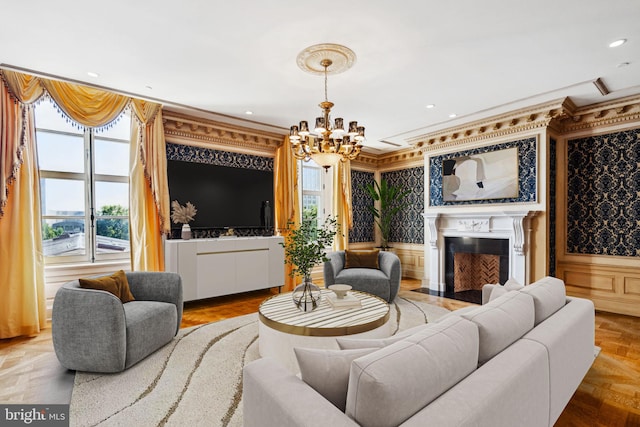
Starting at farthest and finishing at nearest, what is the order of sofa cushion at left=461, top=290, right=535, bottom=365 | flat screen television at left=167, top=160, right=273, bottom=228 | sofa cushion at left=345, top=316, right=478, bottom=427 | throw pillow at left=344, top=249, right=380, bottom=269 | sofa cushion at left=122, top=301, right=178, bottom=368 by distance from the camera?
throw pillow at left=344, top=249, right=380, bottom=269 → flat screen television at left=167, top=160, right=273, bottom=228 → sofa cushion at left=122, top=301, right=178, bottom=368 → sofa cushion at left=461, top=290, right=535, bottom=365 → sofa cushion at left=345, top=316, right=478, bottom=427

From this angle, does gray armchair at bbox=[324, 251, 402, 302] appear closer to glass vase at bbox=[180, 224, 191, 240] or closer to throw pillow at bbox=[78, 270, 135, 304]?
glass vase at bbox=[180, 224, 191, 240]

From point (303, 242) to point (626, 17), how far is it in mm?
2955

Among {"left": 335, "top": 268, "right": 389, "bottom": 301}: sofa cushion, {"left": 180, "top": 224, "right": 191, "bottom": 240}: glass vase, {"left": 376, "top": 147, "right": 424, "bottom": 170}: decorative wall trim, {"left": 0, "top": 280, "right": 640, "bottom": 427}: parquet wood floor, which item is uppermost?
{"left": 376, "top": 147, "right": 424, "bottom": 170}: decorative wall trim

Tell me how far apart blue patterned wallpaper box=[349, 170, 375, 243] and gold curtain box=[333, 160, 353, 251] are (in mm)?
294

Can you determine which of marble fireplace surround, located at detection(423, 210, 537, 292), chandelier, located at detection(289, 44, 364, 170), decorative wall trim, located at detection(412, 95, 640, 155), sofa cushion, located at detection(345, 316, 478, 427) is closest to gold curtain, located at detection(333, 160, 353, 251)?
marble fireplace surround, located at detection(423, 210, 537, 292)

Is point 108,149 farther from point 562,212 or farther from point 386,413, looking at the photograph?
point 562,212

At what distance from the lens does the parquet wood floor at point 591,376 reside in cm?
196

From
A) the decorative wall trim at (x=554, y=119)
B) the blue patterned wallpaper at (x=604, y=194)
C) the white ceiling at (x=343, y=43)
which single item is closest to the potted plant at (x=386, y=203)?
the decorative wall trim at (x=554, y=119)

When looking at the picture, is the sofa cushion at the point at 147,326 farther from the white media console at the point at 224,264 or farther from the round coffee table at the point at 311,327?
the white media console at the point at 224,264

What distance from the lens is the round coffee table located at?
2.33 m

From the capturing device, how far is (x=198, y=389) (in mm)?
2197

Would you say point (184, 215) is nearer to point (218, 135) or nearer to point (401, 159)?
point (218, 135)

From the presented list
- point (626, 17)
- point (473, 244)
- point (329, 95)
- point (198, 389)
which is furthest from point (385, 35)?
point (473, 244)

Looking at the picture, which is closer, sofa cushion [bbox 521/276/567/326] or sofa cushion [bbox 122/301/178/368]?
sofa cushion [bbox 521/276/567/326]
